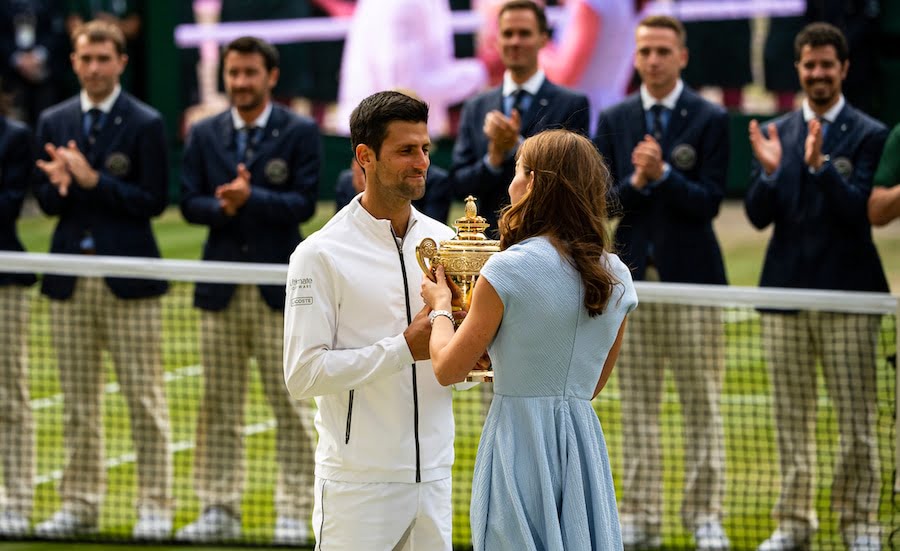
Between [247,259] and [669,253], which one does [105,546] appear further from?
[669,253]

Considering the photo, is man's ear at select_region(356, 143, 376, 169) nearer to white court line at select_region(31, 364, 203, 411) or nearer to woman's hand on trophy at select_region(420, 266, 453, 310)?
woman's hand on trophy at select_region(420, 266, 453, 310)

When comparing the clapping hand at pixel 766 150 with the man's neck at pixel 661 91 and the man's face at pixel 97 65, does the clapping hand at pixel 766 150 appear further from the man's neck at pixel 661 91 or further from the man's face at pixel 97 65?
the man's face at pixel 97 65

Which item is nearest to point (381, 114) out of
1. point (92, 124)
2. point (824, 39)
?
point (824, 39)

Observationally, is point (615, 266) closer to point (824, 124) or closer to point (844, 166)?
point (844, 166)

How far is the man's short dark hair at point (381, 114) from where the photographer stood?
4688 mm

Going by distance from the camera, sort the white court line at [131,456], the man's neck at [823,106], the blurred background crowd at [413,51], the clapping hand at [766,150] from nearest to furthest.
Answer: the clapping hand at [766,150]
the man's neck at [823,106]
the white court line at [131,456]
the blurred background crowd at [413,51]

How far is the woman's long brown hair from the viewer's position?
4426mm

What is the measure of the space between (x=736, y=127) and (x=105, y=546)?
1225 centimetres

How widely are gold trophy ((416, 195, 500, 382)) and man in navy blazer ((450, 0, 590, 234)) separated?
10.1 ft

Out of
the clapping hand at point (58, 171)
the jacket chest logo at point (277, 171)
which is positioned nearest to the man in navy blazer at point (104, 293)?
the clapping hand at point (58, 171)

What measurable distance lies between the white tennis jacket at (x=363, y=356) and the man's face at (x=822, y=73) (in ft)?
12.4

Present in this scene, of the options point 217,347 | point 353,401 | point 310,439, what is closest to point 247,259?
point 217,347

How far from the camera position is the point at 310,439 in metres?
8.16

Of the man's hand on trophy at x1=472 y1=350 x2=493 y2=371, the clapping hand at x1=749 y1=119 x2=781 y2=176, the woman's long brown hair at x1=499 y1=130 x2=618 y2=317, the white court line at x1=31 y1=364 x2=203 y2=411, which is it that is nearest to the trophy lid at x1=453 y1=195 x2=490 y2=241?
the woman's long brown hair at x1=499 y1=130 x2=618 y2=317
